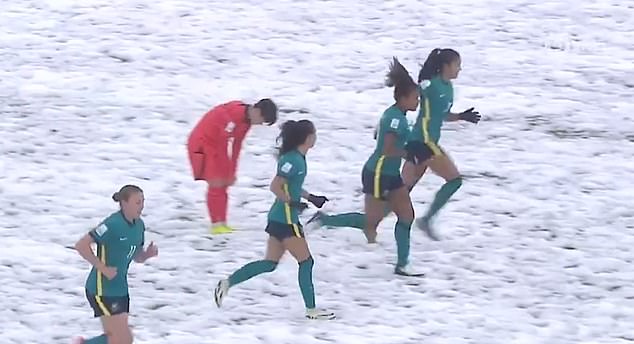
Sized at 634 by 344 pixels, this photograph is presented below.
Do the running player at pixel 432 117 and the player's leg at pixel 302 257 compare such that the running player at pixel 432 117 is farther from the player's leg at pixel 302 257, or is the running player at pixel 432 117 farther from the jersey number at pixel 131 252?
the jersey number at pixel 131 252

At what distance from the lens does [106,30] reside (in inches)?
774

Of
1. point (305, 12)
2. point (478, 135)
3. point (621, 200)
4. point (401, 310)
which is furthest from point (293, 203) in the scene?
point (305, 12)

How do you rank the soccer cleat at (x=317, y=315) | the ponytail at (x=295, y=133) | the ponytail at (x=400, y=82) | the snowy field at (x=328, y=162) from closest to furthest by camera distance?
the ponytail at (x=295, y=133) < the soccer cleat at (x=317, y=315) < the snowy field at (x=328, y=162) < the ponytail at (x=400, y=82)

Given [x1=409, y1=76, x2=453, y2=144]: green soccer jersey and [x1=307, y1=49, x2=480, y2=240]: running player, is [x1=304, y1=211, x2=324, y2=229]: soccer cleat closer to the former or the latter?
[x1=307, y1=49, x2=480, y2=240]: running player

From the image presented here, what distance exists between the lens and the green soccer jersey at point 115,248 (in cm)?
789

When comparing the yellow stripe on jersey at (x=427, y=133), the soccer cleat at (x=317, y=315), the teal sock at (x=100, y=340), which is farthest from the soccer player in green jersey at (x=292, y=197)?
the yellow stripe on jersey at (x=427, y=133)

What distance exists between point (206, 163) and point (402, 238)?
1.92 meters

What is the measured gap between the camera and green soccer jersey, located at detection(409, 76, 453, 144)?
10.7 metres

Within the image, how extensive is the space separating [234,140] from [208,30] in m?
8.92

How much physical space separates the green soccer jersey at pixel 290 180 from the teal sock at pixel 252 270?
1.18 feet

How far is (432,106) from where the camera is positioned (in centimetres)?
1073

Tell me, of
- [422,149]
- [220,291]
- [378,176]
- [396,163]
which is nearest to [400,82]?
[396,163]

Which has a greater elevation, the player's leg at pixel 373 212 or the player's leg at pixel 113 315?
the player's leg at pixel 113 315

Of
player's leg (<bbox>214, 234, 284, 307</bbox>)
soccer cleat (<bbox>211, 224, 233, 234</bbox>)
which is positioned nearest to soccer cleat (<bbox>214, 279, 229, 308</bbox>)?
player's leg (<bbox>214, 234, 284, 307</bbox>)
